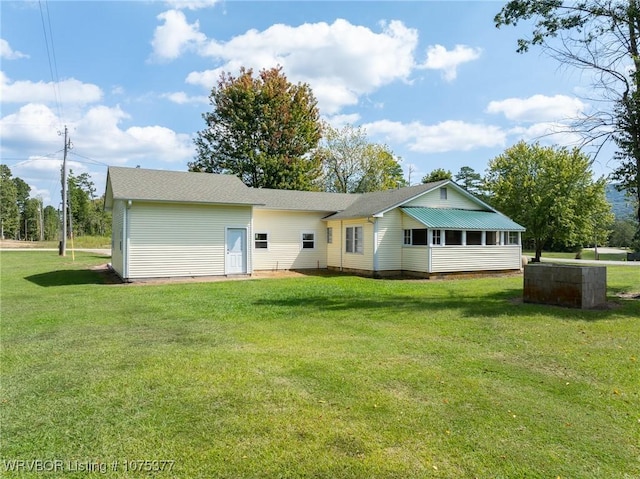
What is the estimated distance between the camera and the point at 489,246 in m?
20.2

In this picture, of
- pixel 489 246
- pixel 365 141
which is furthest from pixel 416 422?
pixel 365 141

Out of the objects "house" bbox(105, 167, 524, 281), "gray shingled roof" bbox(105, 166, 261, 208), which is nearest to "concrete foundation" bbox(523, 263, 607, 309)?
"house" bbox(105, 167, 524, 281)

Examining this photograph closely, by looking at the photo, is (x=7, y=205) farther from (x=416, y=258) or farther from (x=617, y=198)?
(x=617, y=198)

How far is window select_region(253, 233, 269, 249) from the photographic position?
69.4 feet

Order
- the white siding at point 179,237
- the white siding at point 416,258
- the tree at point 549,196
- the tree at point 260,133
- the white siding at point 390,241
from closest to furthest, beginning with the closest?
the white siding at point 179,237 → the white siding at point 416,258 → the white siding at point 390,241 → the tree at point 549,196 → the tree at point 260,133

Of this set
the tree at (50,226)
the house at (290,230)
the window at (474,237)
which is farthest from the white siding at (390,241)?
the tree at (50,226)

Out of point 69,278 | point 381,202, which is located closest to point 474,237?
point 381,202

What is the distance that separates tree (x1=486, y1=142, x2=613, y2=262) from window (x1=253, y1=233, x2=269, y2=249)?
63.5ft

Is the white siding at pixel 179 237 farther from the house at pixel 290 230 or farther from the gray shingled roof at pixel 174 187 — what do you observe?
the gray shingled roof at pixel 174 187

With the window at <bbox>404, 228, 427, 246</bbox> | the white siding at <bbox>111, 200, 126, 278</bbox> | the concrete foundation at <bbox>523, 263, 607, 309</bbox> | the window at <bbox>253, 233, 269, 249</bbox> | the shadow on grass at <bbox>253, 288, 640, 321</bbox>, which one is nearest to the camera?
the shadow on grass at <bbox>253, 288, 640, 321</bbox>

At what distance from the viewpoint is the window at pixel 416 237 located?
19.6 meters

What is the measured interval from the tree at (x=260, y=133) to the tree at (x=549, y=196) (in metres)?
16.9

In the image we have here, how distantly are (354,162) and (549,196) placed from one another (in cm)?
1955

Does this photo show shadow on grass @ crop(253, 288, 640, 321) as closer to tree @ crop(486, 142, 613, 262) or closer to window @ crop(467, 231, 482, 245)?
window @ crop(467, 231, 482, 245)
